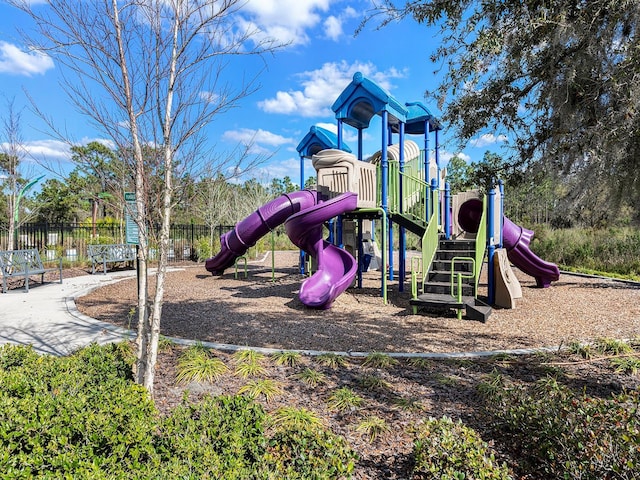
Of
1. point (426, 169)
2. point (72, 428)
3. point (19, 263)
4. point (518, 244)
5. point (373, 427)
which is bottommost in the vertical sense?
point (373, 427)

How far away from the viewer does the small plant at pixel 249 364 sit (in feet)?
13.6

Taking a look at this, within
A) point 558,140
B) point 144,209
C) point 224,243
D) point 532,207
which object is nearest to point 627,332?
point 558,140

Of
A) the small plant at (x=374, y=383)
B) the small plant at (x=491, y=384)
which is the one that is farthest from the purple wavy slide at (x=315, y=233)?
the small plant at (x=491, y=384)

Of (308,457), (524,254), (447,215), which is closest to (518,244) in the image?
(524,254)

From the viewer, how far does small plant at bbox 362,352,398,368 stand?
14.5 feet

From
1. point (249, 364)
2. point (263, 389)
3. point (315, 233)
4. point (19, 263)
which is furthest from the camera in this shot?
point (19, 263)

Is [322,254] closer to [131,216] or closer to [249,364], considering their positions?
[249,364]

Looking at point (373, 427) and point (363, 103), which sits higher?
point (363, 103)

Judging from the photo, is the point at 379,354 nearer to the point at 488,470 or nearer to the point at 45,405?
the point at 488,470

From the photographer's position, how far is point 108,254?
14.4 meters

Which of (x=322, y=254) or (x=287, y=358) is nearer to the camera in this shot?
(x=287, y=358)

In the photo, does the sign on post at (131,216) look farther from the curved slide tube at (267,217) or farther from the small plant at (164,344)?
the curved slide tube at (267,217)

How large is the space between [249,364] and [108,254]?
12247mm

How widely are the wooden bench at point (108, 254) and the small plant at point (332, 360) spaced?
11.2 meters
